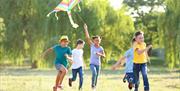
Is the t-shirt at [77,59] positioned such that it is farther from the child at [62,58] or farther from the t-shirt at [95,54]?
the child at [62,58]

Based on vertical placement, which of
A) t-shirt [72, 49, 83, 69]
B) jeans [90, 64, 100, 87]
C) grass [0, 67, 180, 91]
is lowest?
grass [0, 67, 180, 91]

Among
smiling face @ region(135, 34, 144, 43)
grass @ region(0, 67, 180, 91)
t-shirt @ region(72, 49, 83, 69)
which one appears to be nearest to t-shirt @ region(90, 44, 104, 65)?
t-shirt @ region(72, 49, 83, 69)

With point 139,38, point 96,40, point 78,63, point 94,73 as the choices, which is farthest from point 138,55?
point 78,63

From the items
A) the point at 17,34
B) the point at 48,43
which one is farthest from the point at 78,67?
the point at 17,34

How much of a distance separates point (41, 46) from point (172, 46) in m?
10.1

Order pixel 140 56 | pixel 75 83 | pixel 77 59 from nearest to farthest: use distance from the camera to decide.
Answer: pixel 140 56 < pixel 77 59 < pixel 75 83

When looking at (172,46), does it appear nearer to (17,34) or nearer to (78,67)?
(17,34)

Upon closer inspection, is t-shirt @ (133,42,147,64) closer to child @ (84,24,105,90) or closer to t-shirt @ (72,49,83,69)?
child @ (84,24,105,90)

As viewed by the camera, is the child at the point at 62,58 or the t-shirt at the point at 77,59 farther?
the t-shirt at the point at 77,59

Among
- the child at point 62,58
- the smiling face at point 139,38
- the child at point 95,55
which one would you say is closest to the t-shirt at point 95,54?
the child at point 95,55

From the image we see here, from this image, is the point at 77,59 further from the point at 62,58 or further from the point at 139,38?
the point at 139,38

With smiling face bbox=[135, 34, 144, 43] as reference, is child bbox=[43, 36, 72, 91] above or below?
below

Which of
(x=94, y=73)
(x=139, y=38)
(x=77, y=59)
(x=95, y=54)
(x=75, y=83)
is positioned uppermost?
(x=139, y=38)

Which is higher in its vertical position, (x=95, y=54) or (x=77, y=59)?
(x=95, y=54)
